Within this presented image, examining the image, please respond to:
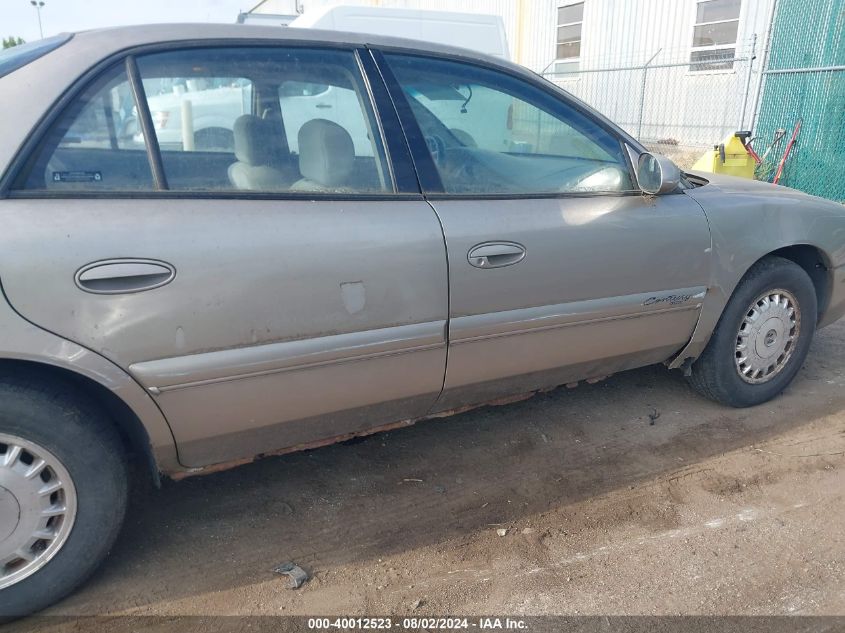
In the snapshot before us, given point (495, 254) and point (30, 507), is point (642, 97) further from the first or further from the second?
point (30, 507)

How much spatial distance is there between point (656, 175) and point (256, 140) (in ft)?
5.60

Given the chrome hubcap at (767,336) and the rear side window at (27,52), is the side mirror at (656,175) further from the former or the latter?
the rear side window at (27,52)

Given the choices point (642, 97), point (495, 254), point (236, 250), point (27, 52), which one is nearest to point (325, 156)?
point (236, 250)

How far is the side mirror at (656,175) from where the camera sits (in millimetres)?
2938

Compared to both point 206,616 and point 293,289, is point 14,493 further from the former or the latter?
point 293,289

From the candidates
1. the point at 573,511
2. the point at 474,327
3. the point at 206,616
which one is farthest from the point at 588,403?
the point at 206,616

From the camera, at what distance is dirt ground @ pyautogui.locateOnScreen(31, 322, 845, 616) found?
2320mm

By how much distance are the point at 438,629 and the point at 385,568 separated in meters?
0.35

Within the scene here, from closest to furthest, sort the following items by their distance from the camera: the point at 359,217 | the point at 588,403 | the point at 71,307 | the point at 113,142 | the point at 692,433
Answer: the point at 71,307
the point at 113,142
the point at 359,217
the point at 692,433
the point at 588,403

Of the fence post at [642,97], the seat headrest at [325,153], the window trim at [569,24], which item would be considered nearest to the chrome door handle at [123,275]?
the seat headrest at [325,153]

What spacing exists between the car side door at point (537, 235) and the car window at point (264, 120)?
19cm

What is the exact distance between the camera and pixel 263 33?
8.16 feet

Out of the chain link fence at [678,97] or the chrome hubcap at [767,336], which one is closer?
the chrome hubcap at [767,336]

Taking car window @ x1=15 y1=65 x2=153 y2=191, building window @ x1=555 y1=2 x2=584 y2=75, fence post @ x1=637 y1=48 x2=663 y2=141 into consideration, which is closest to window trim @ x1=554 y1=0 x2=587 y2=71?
building window @ x1=555 y1=2 x2=584 y2=75
